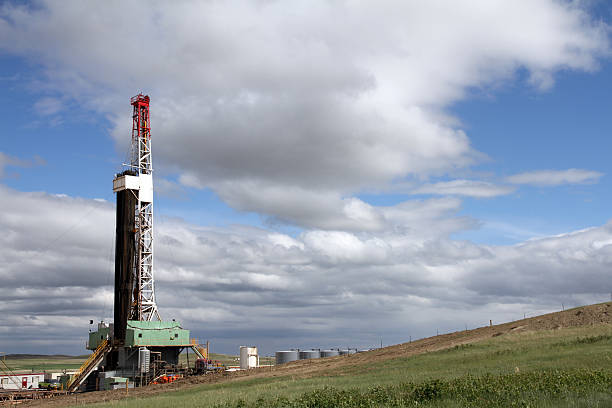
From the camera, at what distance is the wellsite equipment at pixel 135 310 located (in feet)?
202

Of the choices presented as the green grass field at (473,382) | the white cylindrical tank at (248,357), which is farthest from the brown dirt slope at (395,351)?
the white cylindrical tank at (248,357)

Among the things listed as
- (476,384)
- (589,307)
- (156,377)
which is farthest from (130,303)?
(476,384)

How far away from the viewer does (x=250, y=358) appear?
222 feet

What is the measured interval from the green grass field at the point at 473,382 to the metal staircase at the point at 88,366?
25.5 meters

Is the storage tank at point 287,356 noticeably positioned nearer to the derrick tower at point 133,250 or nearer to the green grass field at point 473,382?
the derrick tower at point 133,250

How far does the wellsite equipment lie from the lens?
202 feet

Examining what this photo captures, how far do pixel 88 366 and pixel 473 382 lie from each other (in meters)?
53.2

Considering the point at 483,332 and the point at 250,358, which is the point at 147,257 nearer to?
the point at 250,358

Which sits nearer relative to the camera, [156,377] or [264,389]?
[264,389]

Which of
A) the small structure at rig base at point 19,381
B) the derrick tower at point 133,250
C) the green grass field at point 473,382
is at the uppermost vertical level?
the derrick tower at point 133,250

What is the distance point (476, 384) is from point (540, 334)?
32.5 metres

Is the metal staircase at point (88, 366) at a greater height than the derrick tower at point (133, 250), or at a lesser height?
lesser

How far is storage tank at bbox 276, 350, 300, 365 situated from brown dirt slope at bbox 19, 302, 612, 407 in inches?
625

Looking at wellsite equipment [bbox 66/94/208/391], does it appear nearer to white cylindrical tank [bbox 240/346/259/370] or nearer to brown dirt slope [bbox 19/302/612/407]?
white cylindrical tank [bbox 240/346/259/370]
